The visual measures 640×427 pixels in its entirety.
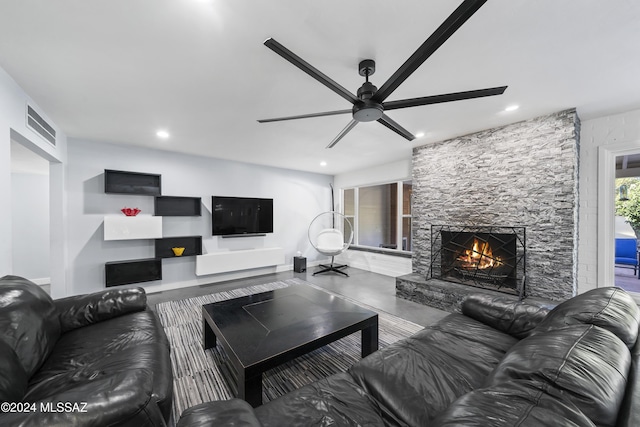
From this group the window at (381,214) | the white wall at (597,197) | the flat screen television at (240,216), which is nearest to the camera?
the white wall at (597,197)

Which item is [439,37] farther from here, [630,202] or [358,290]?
[630,202]

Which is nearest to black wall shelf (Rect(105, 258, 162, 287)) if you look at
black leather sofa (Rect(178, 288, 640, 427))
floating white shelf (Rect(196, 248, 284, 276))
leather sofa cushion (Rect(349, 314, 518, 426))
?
floating white shelf (Rect(196, 248, 284, 276))

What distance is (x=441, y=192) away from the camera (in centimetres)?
379

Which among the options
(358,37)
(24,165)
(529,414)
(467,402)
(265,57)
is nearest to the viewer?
(529,414)

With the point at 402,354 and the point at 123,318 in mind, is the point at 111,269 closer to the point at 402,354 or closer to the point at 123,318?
the point at 123,318

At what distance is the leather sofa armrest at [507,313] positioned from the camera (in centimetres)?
167

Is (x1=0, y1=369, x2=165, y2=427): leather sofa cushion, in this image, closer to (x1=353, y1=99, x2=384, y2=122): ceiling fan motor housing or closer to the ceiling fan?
the ceiling fan

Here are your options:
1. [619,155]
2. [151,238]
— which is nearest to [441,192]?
[619,155]

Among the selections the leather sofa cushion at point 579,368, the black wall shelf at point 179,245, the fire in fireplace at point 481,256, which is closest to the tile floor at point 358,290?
the black wall shelf at point 179,245

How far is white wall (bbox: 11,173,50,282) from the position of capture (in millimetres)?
4633

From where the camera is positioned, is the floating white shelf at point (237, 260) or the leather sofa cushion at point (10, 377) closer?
the leather sofa cushion at point (10, 377)

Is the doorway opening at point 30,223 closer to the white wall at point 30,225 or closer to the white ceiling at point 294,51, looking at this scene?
the white wall at point 30,225

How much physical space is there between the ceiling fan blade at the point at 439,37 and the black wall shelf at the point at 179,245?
13.4 feet

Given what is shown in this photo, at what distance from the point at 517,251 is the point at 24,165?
8.05 m
